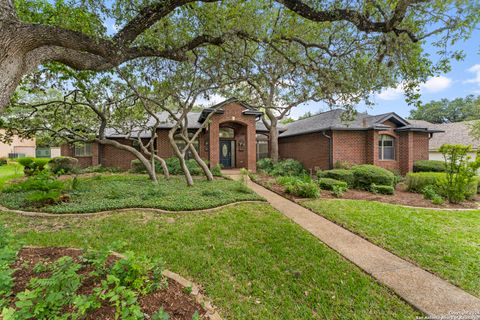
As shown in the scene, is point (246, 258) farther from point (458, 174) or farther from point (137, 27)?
point (458, 174)

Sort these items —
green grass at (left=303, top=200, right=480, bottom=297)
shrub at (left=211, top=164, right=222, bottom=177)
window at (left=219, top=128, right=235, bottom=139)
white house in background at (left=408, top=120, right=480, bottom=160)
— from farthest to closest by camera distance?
1. white house in background at (left=408, top=120, right=480, bottom=160)
2. window at (left=219, top=128, right=235, bottom=139)
3. shrub at (left=211, top=164, right=222, bottom=177)
4. green grass at (left=303, top=200, right=480, bottom=297)

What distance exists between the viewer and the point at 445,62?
440cm

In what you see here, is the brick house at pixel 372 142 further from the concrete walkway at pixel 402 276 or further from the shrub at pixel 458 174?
the concrete walkway at pixel 402 276

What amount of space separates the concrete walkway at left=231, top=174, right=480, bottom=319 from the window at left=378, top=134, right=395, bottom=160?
11.3 metres

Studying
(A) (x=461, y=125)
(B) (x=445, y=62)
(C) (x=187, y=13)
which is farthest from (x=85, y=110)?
(A) (x=461, y=125)

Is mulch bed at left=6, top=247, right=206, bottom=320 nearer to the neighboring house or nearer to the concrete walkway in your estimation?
the concrete walkway

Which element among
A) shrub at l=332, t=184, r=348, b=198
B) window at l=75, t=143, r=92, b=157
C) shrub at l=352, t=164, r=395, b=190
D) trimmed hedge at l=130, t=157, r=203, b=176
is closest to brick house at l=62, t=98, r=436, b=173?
window at l=75, t=143, r=92, b=157

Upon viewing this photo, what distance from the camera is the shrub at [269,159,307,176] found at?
1434 centimetres

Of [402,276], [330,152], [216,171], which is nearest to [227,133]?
[216,171]

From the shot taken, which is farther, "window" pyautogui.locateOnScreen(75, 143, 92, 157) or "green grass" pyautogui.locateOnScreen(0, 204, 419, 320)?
"window" pyautogui.locateOnScreen(75, 143, 92, 157)

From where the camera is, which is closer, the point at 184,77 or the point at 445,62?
the point at 445,62

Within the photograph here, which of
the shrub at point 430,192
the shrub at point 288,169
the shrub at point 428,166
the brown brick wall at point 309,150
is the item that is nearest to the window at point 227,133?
the shrub at point 288,169

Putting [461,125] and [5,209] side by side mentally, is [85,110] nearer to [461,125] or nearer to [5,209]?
[5,209]

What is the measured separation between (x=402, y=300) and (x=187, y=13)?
25.9 feet
